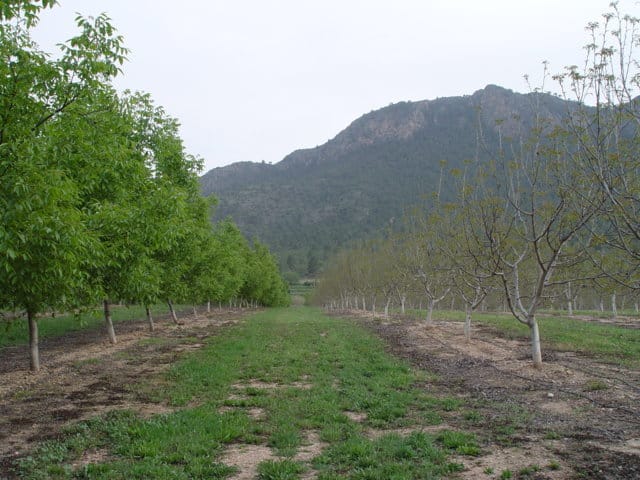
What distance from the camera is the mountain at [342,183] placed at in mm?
117250

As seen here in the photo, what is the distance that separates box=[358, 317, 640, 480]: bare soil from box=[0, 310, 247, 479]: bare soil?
5.41 meters

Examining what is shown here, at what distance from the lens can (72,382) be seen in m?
10.8

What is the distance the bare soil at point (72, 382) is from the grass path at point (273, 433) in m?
0.44

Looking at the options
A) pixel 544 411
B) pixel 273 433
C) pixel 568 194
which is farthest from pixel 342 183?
pixel 273 433

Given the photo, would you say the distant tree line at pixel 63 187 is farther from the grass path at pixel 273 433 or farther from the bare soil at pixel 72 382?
the grass path at pixel 273 433

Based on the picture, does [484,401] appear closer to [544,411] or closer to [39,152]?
[544,411]

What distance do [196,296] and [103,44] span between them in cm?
1948

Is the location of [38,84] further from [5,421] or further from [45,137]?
[5,421]

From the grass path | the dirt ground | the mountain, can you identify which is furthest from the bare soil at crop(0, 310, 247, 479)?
the mountain

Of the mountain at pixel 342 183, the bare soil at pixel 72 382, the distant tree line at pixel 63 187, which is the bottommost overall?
the bare soil at pixel 72 382

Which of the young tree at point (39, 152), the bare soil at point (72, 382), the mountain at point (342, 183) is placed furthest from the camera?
the mountain at point (342, 183)

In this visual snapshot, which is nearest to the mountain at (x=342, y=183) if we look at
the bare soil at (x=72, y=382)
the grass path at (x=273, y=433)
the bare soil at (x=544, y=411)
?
the bare soil at (x=72, y=382)

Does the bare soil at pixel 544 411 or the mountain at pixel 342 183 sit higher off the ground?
the mountain at pixel 342 183

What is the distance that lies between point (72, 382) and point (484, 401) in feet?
29.9
